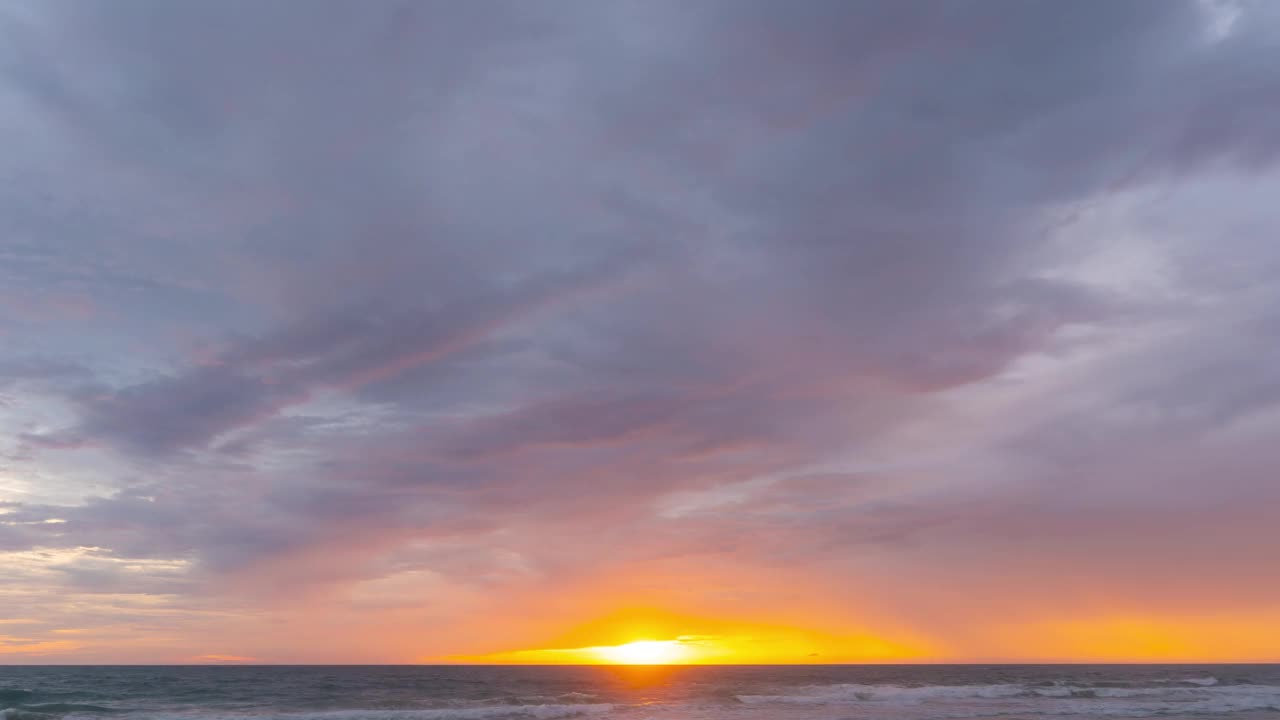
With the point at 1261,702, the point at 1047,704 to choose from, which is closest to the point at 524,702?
the point at 1047,704

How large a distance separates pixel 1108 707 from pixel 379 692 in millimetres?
48337

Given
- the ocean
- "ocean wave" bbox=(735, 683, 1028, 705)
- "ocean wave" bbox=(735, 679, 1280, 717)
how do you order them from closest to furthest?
1. the ocean
2. "ocean wave" bbox=(735, 679, 1280, 717)
3. "ocean wave" bbox=(735, 683, 1028, 705)

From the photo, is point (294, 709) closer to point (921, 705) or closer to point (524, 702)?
point (524, 702)

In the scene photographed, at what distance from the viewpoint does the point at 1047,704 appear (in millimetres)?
51219

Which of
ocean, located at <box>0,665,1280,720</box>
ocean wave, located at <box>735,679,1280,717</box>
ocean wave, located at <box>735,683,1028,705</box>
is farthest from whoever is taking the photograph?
ocean wave, located at <box>735,683,1028,705</box>

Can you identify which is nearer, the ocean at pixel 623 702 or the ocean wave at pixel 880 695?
the ocean at pixel 623 702

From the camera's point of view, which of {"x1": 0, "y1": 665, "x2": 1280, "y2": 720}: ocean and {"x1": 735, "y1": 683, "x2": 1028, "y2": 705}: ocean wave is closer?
{"x1": 0, "y1": 665, "x2": 1280, "y2": 720}: ocean

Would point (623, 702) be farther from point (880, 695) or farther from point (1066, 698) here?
point (1066, 698)

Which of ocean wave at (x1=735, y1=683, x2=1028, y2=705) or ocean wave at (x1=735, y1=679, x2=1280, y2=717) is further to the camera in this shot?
ocean wave at (x1=735, y1=683, x2=1028, y2=705)

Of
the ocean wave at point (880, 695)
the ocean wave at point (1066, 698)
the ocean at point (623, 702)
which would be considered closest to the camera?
the ocean at point (623, 702)

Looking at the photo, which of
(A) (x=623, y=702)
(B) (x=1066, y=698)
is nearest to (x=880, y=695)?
(B) (x=1066, y=698)

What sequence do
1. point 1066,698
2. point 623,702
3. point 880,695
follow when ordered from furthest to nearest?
point 880,695 < point 1066,698 < point 623,702

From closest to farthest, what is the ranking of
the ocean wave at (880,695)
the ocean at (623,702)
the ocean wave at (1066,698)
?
the ocean at (623,702) < the ocean wave at (1066,698) < the ocean wave at (880,695)

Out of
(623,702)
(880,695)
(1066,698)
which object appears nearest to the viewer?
(623,702)
